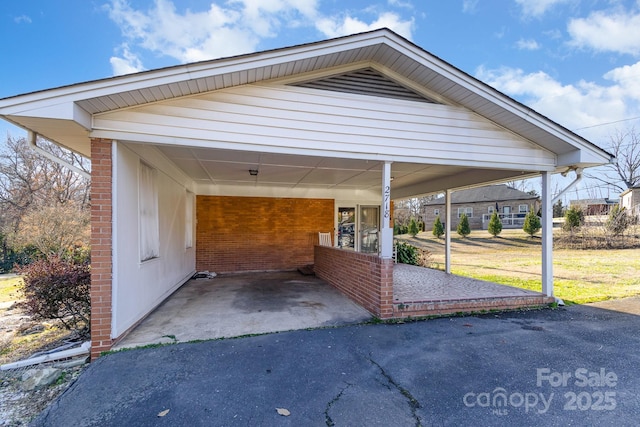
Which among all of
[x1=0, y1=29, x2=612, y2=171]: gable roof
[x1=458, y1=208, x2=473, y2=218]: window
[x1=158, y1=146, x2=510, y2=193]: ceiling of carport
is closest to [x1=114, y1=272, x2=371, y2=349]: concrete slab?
[x1=158, y1=146, x2=510, y2=193]: ceiling of carport

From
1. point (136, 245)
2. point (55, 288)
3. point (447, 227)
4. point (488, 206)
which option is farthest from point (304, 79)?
point (488, 206)

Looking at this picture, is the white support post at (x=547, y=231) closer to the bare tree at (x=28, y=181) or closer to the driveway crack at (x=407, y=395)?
the driveway crack at (x=407, y=395)

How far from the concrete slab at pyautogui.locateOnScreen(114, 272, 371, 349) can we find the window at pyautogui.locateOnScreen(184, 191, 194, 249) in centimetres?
130

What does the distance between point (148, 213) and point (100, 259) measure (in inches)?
58.4

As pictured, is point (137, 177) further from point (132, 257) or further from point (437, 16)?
point (437, 16)

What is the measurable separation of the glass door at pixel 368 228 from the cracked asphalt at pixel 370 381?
6662 mm

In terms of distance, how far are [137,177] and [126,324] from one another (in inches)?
83.4

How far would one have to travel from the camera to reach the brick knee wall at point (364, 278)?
4.65 m

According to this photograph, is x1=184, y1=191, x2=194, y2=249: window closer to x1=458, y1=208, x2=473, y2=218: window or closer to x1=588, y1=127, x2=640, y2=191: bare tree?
x1=458, y1=208, x2=473, y2=218: window

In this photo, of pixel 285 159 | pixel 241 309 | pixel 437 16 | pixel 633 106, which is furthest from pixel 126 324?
pixel 633 106

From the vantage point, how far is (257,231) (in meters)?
9.55

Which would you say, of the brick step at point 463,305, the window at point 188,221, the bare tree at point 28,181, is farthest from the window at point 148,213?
the bare tree at point 28,181

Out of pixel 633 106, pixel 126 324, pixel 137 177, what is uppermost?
pixel 633 106

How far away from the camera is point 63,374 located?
10.4 ft
